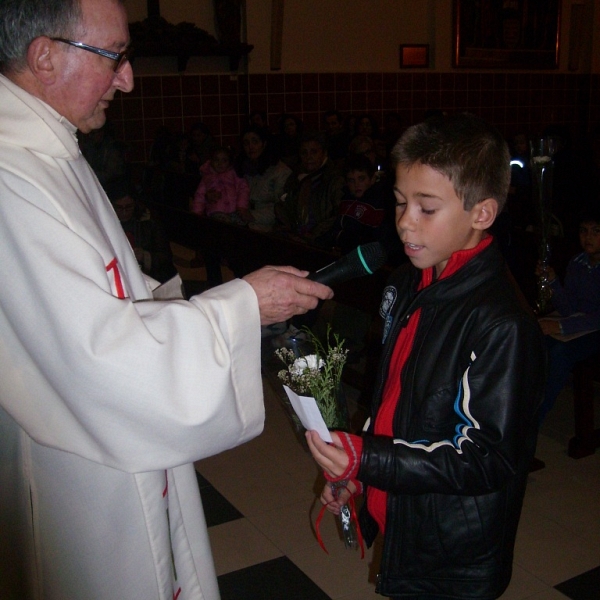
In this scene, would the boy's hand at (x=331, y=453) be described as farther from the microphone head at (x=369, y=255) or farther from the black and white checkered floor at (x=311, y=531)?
the black and white checkered floor at (x=311, y=531)

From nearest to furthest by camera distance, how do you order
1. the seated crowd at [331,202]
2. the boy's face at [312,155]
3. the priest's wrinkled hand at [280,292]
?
1. the priest's wrinkled hand at [280,292]
2. the seated crowd at [331,202]
3. the boy's face at [312,155]

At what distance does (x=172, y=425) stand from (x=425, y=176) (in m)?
0.70

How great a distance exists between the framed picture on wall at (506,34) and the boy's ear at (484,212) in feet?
36.1

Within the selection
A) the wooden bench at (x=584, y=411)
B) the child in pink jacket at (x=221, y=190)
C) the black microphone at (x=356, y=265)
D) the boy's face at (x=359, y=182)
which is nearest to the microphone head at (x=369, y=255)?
the black microphone at (x=356, y=265)

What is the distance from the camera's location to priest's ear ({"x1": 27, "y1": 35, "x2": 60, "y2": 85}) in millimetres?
1531

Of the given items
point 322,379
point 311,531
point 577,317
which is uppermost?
point 322,379

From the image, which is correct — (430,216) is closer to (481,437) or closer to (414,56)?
(481,437)

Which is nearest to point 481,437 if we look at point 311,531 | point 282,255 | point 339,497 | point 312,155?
point 339,497

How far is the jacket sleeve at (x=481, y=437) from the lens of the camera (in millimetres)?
1413

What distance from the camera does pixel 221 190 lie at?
694 centimetres

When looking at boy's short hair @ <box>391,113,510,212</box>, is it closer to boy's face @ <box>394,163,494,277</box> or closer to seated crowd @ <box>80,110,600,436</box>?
boy's face @ <box>394,163,494,277</box>

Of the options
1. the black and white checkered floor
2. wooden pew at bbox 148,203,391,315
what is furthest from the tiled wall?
the black and white checkered floor

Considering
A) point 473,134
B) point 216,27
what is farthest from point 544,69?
point 473,134

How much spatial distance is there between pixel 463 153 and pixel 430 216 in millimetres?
141
